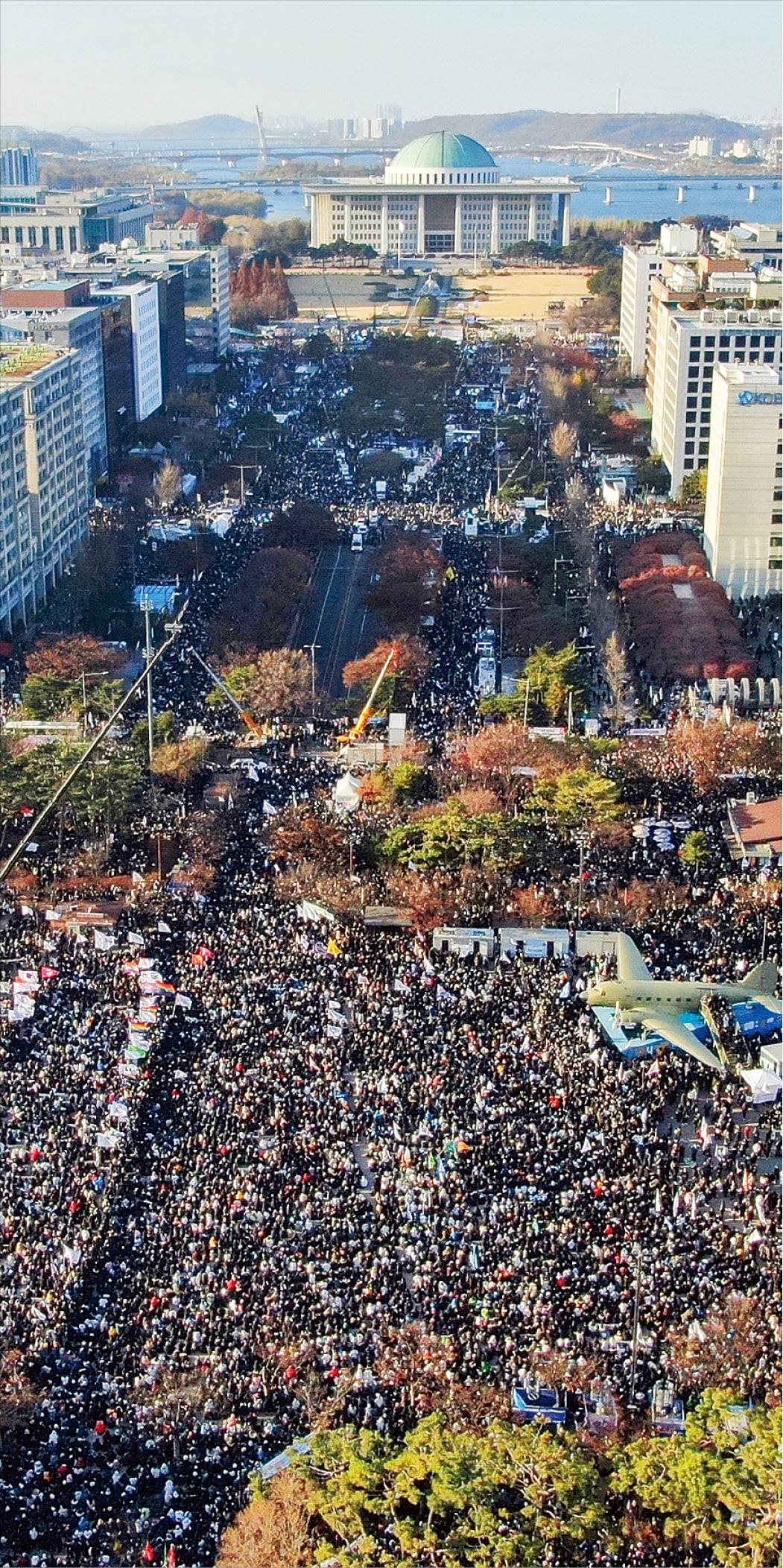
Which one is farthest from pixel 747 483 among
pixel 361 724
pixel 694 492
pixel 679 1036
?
pixel 679 1036

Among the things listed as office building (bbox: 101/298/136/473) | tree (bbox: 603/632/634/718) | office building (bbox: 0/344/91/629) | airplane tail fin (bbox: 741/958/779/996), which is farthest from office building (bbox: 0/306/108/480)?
airplane tail fin (bbox: 741/958/779/996)

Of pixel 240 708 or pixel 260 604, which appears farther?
pixel 260 604

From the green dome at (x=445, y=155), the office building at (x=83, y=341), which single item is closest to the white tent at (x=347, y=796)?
the office building at (x=83, y=341)

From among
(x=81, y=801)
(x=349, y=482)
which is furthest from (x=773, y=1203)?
(x=349, y=482)

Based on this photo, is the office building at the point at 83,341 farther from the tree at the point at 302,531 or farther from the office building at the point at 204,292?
the office building at the point at 204,292

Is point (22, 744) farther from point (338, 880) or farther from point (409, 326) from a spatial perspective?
point (409, 326)

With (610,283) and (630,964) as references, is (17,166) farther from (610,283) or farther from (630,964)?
(630,964)
